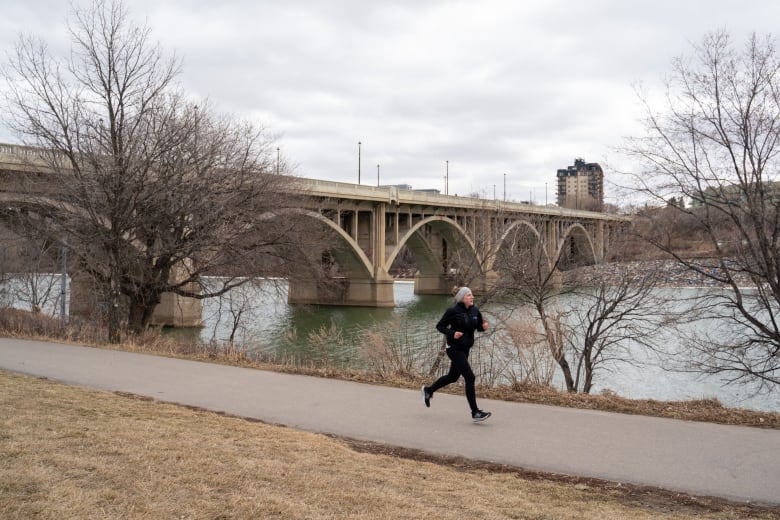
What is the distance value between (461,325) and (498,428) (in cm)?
110

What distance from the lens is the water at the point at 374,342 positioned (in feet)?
44.5

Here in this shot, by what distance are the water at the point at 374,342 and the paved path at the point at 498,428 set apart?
2589 mm

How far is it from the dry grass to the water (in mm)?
4929

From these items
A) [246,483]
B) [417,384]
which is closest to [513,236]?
A: [417,384]

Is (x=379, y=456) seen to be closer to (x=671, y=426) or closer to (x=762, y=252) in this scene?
(x=671, y=426)

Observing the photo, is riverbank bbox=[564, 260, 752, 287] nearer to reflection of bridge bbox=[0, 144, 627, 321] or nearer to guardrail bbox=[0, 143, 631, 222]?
guardrail bbox=[0, 143, 631, 222]

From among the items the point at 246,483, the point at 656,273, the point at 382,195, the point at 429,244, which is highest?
the point at 382,195

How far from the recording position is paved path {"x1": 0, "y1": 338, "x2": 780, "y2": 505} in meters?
5.17

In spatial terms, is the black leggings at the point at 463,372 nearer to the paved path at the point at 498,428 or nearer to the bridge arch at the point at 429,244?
the paved path at the point at 498,428

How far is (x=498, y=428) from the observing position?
654 centimetres

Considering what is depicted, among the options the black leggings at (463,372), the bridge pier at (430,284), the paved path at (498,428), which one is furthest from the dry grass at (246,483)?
the bridge pier at (430,284)

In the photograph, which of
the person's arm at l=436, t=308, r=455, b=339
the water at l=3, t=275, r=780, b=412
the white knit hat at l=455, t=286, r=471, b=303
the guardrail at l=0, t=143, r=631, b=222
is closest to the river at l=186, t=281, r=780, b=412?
the water at l=3, t=275, r=780, b=412

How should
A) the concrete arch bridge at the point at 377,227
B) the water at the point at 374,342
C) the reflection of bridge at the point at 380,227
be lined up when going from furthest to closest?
the concrete arch bridge at the point at 377,227
the reflection of bridge at the point at 380,227
the water at the point at 374,342

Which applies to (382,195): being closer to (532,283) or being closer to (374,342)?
(532,283)
